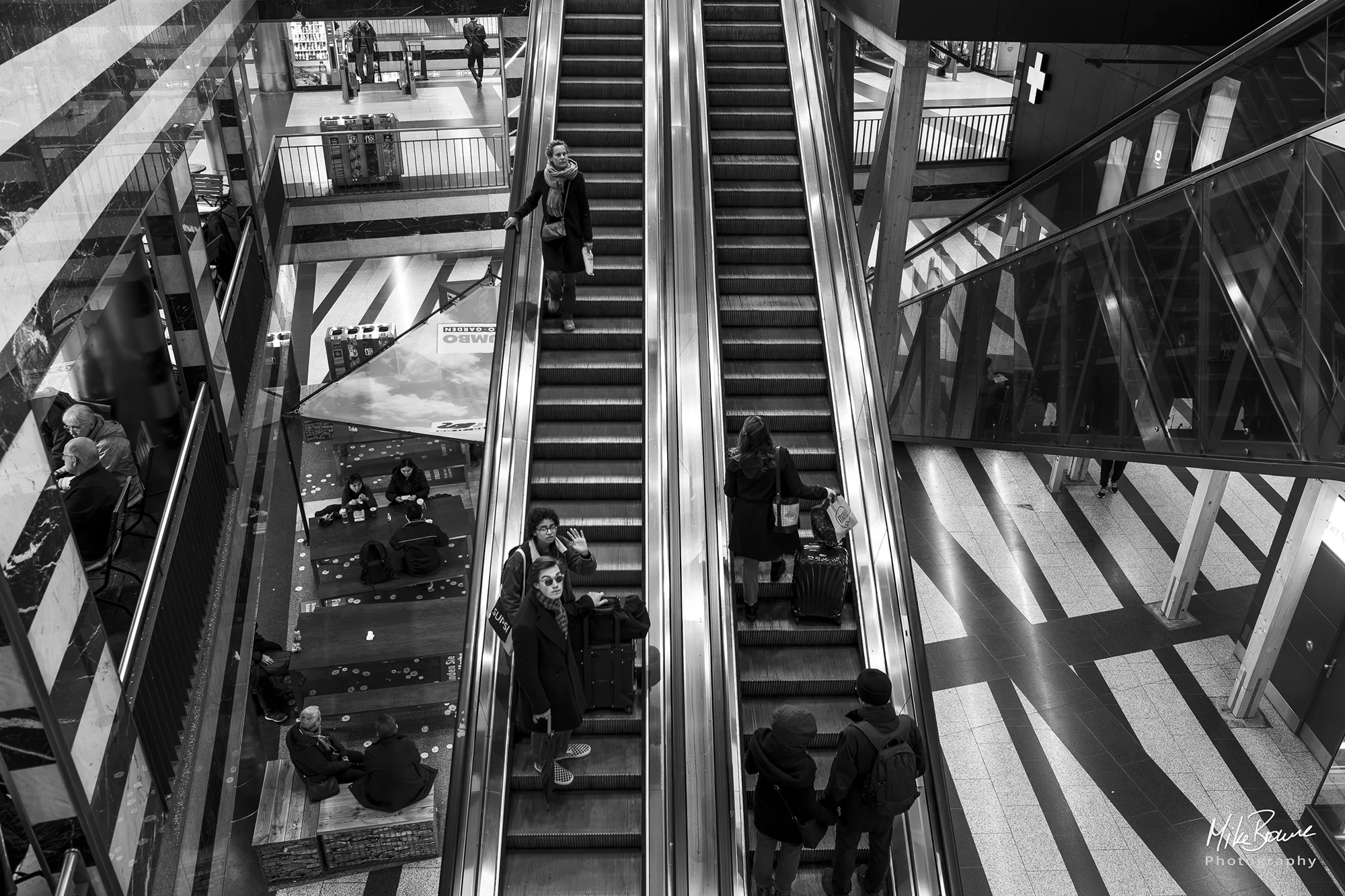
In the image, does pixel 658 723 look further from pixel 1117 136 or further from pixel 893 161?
pixel 893 161

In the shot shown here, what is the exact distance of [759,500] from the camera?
6.67 metres

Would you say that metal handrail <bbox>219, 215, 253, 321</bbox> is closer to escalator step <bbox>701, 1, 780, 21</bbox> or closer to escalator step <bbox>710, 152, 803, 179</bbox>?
escalator step <bbox>710, 152, 803, 179</bbox>

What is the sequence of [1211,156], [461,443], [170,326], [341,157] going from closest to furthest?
[1211,156] < [170,326] < [461,443] < [341,157]

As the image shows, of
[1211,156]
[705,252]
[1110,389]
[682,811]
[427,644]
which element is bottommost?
[427,644]

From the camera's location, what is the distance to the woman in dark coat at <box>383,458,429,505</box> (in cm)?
1276

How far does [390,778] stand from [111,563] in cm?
298

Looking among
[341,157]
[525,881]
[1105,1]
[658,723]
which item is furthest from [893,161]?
[341,157]

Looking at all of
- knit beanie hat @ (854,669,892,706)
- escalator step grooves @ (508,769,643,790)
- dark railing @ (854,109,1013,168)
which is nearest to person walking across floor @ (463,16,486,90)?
dark railing @ (854,109,1013,168)

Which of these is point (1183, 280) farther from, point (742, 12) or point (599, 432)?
point (742, 12)

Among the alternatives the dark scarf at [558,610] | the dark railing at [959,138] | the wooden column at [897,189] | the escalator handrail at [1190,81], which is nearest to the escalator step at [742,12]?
the wooden column at [897,189]

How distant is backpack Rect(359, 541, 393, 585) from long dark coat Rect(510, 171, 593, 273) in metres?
4.72

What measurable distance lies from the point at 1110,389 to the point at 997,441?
6.72 ft

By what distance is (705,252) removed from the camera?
8.55m

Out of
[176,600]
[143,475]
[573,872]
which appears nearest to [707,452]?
[573,872]
